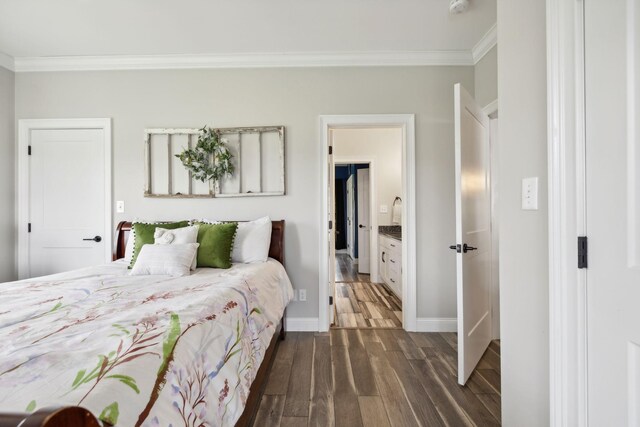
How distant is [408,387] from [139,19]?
10.8ft

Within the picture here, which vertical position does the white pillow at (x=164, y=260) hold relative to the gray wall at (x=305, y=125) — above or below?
below

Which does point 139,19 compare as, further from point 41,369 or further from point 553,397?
point 553,397

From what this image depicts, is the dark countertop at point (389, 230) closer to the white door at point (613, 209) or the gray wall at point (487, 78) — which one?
the gray wall at point (487, 78)

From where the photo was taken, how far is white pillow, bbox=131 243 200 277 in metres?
1.75

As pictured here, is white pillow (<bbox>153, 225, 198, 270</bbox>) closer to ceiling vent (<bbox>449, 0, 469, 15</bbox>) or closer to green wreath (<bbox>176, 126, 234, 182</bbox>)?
green wreath (<bbox>176, 126, 234, 182</bbox>)

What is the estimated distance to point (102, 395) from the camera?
0.58 m

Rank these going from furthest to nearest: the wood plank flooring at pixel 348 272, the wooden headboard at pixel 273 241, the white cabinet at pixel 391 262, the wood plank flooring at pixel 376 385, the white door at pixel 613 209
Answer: the wood plank flooring at pixel 348 272
the white cabinet at pixel 391 262
the wooden headboard at pixel 273 241
the wood plank flooring at pixel 376 385
the white door at pixel 613 209

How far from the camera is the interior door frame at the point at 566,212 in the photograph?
84 centimetres

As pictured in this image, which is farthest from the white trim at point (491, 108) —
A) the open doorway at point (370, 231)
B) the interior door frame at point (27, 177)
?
the interior door frame at point (27, 177)

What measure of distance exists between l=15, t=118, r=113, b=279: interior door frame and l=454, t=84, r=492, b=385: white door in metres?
3.04

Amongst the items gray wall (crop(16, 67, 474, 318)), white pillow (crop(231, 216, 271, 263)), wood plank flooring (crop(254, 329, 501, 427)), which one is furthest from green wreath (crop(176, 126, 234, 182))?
wood plank flooring (crop(254, 329, 501, 427))

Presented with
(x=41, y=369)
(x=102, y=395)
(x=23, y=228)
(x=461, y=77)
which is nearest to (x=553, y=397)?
Result: (x=102, y=395)

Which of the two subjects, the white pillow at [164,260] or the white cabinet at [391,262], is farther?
the white cabinet at [391,262]

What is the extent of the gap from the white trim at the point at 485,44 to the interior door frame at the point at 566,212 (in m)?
1.66
